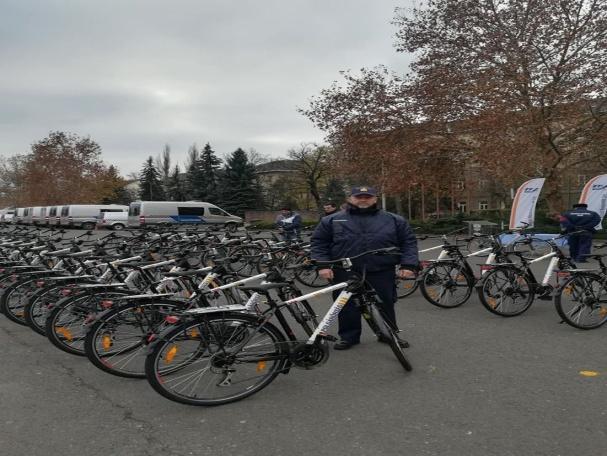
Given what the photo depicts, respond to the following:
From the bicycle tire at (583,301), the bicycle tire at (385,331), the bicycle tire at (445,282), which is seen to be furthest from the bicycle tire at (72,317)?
the bicycle tire at (583,301)

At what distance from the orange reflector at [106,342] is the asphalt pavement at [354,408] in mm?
298

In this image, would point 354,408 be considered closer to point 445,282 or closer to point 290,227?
point 445,282

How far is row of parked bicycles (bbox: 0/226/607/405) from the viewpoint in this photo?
3.83 metres

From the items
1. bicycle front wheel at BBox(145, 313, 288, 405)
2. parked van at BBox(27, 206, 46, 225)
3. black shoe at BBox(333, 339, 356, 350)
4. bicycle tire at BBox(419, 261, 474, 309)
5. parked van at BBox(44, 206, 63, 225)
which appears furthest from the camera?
parked van at BBox(27, 206, 46, 225)

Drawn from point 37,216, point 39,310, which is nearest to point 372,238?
point 39,310

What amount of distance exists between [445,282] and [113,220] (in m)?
34.7

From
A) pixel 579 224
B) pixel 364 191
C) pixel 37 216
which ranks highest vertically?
pixel 364 191

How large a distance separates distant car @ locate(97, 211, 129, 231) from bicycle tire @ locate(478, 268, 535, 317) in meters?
34.6

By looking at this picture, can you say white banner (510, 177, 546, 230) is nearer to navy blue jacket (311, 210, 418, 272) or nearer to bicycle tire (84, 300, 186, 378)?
navy blue jacket (311, 210, 418, 272)

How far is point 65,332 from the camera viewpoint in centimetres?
496

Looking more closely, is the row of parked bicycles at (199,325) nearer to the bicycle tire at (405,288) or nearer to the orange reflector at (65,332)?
the orange reflector at (65,332)

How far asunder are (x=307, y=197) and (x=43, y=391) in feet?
190

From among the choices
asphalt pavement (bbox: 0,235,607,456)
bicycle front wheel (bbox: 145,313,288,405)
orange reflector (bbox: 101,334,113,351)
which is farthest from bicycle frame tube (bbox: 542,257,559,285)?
orange reflector (bbox: 101,334,113,351)

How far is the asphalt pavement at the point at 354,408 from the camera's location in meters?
3.17
